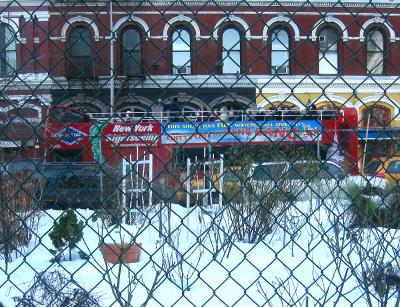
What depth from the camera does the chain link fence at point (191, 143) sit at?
2.40 meters

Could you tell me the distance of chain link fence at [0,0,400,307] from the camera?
2404 millimetres

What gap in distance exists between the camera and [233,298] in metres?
3.85

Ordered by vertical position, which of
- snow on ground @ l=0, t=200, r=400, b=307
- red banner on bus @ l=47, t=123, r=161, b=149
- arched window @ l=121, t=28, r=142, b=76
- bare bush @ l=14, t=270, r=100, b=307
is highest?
arched window @ l=121, t=28, r=142, b=76

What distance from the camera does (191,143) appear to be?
196 inches

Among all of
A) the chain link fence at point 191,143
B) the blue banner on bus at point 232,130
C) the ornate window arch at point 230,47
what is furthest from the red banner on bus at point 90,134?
the ornate window arch at point 230,47

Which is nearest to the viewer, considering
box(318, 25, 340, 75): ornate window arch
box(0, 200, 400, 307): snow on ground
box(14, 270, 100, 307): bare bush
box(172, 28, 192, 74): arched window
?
box(172, 28, 192, 74): arched window

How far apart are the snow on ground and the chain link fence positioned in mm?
32

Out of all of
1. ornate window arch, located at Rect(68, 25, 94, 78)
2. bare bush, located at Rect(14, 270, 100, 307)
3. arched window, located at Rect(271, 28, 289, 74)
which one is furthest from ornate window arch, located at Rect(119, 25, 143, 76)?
bare bush, located at Rect(14, 270, 100, 307)

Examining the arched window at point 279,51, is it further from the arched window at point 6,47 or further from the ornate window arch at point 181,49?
the arched window at point 6,47

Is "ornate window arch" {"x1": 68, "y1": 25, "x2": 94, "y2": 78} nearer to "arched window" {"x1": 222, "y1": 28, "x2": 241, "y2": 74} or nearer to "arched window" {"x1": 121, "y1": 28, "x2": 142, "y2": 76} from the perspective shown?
"arched window" {"x1": 121, "y1": 28, "x2": 142, "y2": 76}

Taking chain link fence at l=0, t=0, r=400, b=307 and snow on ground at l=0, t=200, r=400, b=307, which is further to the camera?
snow on ground at l=0, t=200, r=400, b=307

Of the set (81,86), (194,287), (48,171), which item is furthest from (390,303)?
(48,171)

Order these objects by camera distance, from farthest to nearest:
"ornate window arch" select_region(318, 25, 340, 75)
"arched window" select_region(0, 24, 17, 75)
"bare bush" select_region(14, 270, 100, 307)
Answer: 1. "bare bush" select_region(14, 270, 100, 307)
2. "ornate window arch" select_region(318, 25, 340, 75)
3. "arched window" select_region(0, 24, 17, 75)

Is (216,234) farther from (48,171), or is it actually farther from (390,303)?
(390,303)
